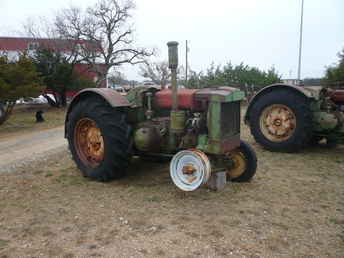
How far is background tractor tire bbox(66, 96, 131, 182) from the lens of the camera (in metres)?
4.09

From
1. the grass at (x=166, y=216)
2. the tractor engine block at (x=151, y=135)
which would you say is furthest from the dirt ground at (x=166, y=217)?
the tractor engine block at (x=151, y=135)

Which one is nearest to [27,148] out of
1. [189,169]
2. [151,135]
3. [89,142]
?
[89,142]

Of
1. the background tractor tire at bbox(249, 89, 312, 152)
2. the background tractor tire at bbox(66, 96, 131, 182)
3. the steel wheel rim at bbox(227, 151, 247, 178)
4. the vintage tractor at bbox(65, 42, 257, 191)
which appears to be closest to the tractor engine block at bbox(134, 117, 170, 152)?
the vintage tractor at bbox(65, 42, 257, 191)

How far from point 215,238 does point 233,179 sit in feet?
5.05

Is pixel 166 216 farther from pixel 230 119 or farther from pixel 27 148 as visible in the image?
pixel 27 148

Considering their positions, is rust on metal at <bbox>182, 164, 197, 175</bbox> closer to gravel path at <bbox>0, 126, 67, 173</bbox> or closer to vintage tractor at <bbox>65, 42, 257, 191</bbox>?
vintage tractor at <bbox>65, 42, 257, 191</bbox>

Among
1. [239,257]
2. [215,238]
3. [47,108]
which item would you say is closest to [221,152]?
[215,238]

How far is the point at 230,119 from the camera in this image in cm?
391

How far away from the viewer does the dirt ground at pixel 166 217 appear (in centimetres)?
268

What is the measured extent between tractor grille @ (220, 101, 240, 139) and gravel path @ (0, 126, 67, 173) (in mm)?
3684

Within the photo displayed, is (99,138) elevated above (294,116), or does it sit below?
below

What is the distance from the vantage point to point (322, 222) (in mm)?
3131

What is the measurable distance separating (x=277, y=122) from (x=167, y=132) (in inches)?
118

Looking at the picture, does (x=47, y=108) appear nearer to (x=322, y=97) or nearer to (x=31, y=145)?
(x=31, y=145)
